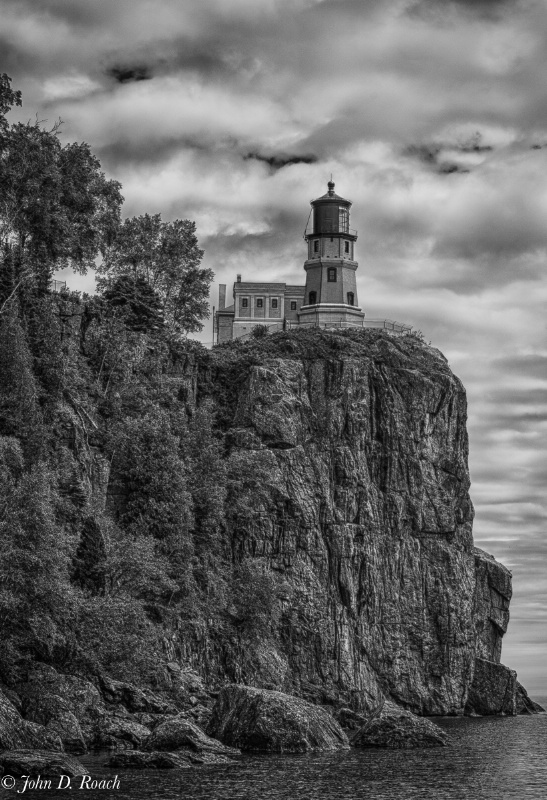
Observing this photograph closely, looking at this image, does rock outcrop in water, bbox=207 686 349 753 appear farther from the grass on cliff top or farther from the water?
the grass on cliff top

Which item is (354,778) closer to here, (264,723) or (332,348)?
(264,723)

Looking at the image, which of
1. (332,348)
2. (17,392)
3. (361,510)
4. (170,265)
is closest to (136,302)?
(170,265)

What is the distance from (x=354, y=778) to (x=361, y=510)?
195 ft

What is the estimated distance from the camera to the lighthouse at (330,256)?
458 feet

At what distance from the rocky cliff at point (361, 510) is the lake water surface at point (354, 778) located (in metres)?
37.1

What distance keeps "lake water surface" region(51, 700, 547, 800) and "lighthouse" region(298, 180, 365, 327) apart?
83.8 meters

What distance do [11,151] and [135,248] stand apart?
2969 cm

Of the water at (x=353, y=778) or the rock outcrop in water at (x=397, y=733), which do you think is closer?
the water at (x=353, y=778)

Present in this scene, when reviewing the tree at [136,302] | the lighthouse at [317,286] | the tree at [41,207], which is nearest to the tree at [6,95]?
the tree at [41,207]

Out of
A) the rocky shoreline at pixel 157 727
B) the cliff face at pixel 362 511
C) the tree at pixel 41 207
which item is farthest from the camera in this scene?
the cliff face at pixel 362 511

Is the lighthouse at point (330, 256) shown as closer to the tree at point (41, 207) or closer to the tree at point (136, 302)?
the tree at point (136, 302)

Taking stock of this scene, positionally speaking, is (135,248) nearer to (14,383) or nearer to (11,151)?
(11,151)

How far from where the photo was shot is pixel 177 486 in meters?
85.7

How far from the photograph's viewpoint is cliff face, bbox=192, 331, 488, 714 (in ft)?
325
